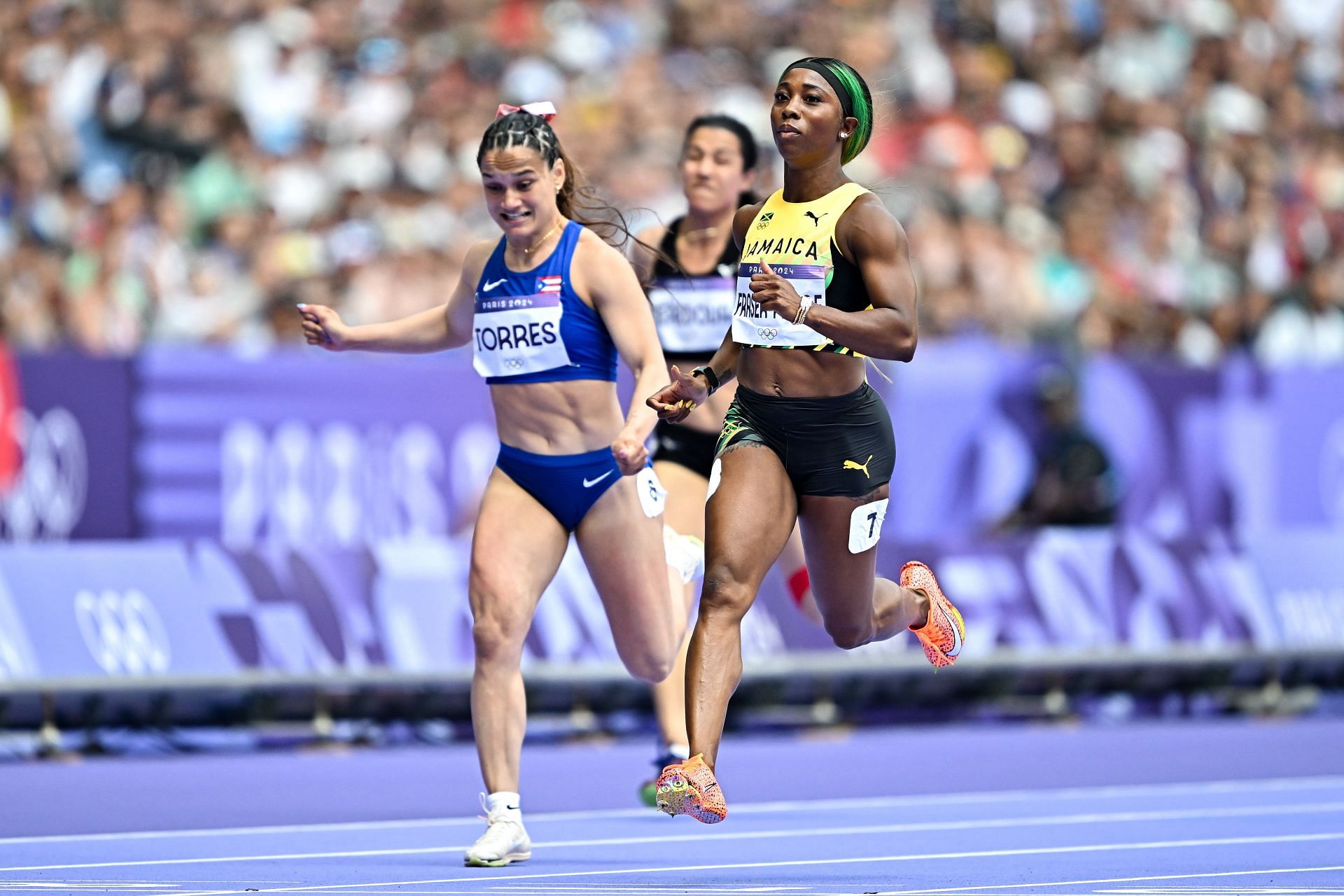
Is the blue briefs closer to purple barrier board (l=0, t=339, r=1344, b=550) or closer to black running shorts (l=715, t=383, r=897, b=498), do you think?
black running shorts (l=715, t=383, r=897, b=498)

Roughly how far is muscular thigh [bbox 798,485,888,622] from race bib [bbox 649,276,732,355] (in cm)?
274

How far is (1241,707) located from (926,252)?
4.61m

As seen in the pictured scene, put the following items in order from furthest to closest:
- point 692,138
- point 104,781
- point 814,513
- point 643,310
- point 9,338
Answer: point 9,338, point 104,781, point 692,138, point 643,310, point 814,513

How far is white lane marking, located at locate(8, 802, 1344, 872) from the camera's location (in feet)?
27.1

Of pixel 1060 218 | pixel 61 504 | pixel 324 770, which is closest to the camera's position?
pixel 324 770

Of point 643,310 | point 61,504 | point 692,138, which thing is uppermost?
point 692,138

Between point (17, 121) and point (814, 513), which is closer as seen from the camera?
point (814, 513)

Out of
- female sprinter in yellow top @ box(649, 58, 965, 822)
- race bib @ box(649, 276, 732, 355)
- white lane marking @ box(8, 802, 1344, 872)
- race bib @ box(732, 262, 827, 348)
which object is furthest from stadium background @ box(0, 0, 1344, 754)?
white lane marking @ box(8, 802, 1344, 872)

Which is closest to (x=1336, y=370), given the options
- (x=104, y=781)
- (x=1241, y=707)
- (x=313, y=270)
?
(x=1241, y=707)

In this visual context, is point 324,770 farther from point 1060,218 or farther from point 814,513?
point 1060,218

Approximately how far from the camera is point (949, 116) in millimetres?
21047

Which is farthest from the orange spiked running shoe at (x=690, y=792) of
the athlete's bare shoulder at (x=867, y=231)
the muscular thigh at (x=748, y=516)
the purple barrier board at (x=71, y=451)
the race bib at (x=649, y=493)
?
the purple barrier board at (x=71, y=451)

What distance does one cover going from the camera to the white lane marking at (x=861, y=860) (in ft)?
24.1

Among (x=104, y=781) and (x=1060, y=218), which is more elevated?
(x=1060, y=218)
